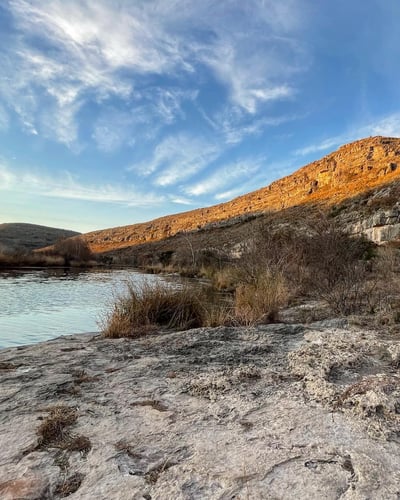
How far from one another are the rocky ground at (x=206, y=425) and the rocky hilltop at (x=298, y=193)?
37961mm

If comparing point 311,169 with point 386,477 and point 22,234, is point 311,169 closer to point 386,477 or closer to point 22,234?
point 22,234

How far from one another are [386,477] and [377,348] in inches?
95.4

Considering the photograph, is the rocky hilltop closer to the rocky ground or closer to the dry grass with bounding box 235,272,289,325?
the dry grass with bounding box 235,272,289,325

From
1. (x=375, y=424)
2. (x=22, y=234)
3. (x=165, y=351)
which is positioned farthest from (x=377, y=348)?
(x=22, y=234)

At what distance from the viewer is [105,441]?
210 centimetres

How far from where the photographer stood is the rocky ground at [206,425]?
167cm

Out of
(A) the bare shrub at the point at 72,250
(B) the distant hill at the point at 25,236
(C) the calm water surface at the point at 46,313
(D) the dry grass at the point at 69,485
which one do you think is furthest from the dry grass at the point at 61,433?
(B) the distant hill at the point at 25,236

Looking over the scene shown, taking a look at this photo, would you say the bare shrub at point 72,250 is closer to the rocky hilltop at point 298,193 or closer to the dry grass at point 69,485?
the rocky hilltop at point 298,193

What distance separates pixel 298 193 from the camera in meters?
59.2

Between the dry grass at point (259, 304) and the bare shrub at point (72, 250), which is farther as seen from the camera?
the bare shrub at point (72, 250)

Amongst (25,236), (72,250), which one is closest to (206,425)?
(72,250)

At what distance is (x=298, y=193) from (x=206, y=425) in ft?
197

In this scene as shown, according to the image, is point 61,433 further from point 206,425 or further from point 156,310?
point 156,310

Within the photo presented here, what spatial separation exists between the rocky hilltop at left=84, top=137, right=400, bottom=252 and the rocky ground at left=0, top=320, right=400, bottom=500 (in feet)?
125
